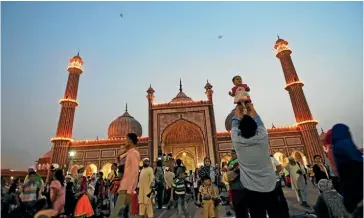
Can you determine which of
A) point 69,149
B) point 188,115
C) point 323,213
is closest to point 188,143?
point 188,115

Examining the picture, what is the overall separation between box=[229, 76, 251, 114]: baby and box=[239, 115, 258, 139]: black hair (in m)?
0.29

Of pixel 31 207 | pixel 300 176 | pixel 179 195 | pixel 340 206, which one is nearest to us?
pixel 340 206

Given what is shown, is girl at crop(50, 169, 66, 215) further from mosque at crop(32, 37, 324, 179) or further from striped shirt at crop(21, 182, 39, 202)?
mosque at crop(32, 37, 324, 179)

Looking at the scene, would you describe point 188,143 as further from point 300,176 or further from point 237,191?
point 237,191

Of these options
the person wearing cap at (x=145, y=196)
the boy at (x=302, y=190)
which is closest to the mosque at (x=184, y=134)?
the boy at (x=302, y=190)

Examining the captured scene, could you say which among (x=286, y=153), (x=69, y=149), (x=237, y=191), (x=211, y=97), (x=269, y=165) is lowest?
(x=237, y=191)

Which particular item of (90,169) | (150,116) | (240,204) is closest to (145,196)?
(240,204)

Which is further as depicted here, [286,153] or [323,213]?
[286,153]

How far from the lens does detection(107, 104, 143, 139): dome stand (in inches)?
1017

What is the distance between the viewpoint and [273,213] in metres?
2.20

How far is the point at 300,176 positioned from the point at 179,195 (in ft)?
12.8

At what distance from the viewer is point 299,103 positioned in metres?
20.4

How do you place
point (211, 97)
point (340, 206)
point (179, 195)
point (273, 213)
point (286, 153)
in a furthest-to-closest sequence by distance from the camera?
point (211, 97), point (286, 153), point (179, 195), point (340, 206), point (273, 213)

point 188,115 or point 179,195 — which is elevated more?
point 188,115
